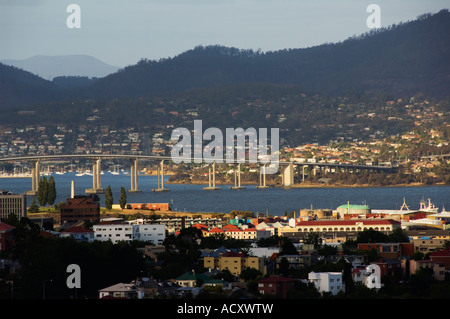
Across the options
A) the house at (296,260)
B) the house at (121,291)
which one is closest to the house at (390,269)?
the house at (296,260)

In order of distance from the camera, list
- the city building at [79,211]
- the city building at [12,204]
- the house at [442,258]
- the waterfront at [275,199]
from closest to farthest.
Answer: the house at [442,258], the city building at [79,211], the city building at [12,204], the waterfront at [275,199]

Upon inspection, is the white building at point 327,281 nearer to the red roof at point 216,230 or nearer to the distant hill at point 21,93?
the red roof at point 216,230

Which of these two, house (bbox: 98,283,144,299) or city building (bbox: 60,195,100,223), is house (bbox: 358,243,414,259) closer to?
house (bbox: 98,283,144,299)

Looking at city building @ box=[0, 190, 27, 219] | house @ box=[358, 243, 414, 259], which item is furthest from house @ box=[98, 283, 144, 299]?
city building @ box=[0, 190, 27, 219]

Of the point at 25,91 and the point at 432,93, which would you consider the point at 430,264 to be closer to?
the point at 432,93

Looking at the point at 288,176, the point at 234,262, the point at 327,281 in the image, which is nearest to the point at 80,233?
the point at 234,262

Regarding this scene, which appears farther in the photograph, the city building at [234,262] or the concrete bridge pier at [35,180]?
the concrete bridge pier at [35,180]

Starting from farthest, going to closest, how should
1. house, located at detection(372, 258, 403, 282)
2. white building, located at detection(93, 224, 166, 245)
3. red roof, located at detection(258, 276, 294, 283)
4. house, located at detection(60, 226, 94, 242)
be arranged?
white building, located at detection(93, 224, 166, 245) < house, located at detection(60, 226, 94, 242) < house, located at detection(372, 258, 403, 282) < red roof, located at detection(258, 276, 294, 283)
